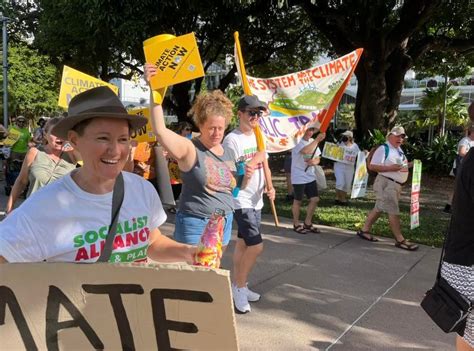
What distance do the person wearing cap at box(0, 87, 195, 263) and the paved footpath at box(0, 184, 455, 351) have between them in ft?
6.48

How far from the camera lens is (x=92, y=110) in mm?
1741

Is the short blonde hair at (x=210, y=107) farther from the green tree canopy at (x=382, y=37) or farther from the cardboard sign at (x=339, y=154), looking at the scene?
the green tree canopy at (x=382, y=37)

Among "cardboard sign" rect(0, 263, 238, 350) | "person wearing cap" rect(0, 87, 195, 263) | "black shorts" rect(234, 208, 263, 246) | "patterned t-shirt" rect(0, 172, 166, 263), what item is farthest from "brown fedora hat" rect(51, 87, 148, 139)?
"black shorts" rect(234, 208, 263, 246)

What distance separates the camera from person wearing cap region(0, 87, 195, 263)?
1694mm

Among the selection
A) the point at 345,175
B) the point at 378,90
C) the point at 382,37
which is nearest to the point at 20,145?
the point at 345,175

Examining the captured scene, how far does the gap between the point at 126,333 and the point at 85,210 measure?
50 centimetres

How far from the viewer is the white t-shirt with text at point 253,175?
3.88 metres

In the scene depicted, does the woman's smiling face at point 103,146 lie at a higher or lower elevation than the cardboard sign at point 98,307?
higher

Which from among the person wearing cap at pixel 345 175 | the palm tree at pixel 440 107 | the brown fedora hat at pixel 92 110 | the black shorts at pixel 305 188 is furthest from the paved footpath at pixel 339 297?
the palm tree at pixel 440 107

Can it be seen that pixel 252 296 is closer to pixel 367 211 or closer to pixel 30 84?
pixel 367 211

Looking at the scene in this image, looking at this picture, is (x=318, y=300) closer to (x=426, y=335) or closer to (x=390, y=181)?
(x=426, y=335)

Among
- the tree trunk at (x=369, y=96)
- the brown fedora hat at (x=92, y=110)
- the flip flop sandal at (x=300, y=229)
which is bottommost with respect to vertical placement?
the flip flop sandal at (x=300, y=229)

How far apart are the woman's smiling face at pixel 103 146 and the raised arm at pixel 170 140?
1.04 meters

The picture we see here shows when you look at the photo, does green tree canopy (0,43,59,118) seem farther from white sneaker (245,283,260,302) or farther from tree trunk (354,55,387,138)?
white sneaker (245,283,260,302)
